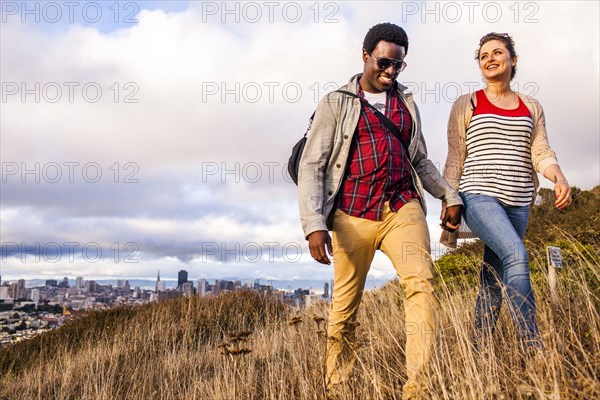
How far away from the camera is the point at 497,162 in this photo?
12.4ft

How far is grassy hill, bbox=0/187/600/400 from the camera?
2777 millimetres

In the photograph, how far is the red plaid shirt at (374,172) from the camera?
3.36m

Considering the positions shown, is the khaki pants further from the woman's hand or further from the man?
the woman's hand

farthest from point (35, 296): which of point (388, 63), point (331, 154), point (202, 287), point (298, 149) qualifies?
point (388, 63)

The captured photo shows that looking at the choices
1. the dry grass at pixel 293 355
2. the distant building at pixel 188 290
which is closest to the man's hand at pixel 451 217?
the dry grass at pixel 293 355

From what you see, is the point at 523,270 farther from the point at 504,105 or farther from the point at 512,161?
the point at 504,105

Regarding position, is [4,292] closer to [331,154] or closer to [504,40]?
[331,154]

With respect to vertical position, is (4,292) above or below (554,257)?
below

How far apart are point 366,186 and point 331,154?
289 millimetres

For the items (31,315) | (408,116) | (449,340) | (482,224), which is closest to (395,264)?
(482,224)

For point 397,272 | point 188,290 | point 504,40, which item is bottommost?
point 188,290

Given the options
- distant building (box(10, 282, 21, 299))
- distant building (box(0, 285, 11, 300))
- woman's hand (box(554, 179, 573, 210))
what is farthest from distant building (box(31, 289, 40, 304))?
woman's hand (box(554, 179, 573, 210))

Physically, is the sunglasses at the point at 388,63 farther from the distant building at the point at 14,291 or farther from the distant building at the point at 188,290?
the distant building at the point at 14,291

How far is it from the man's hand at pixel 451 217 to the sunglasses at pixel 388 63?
0.90 metres
